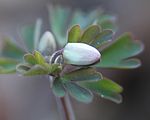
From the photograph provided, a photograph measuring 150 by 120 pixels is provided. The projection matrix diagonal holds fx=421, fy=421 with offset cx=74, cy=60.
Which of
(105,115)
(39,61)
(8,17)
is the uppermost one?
(8,17)

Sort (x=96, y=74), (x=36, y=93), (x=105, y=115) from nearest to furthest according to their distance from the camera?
(x=96, y=74) < (x=105, y=115) < (x=36, y=93)

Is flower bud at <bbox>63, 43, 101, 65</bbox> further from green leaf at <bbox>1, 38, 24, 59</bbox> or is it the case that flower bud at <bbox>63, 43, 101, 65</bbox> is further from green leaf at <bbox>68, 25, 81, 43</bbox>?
green leaf at <bbox>1, 38, 24, 59</bbox>

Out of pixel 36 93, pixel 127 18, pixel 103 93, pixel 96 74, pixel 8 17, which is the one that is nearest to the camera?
pixel 96 74

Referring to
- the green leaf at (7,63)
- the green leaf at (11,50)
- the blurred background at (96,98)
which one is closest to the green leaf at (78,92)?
the green leaf at (7,63)

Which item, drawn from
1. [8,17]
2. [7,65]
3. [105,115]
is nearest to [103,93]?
[7,65]

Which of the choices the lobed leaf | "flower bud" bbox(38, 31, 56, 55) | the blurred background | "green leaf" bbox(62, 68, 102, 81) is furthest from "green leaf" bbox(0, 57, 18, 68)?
the blurred background

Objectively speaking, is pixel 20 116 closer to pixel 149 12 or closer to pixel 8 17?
pixel 8 17

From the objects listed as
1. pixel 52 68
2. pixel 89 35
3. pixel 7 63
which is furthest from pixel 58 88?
pixel 7 63
